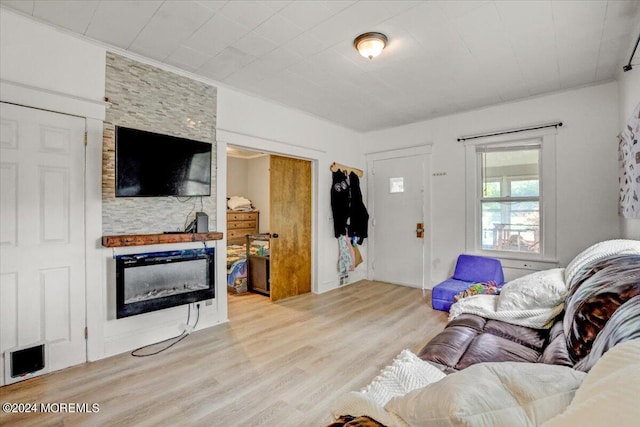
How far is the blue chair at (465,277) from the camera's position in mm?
3492

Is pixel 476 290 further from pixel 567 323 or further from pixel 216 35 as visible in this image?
pixel 216 35

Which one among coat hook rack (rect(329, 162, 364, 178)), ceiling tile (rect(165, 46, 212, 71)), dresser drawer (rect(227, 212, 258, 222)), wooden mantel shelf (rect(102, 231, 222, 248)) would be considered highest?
ceiling tile (rect(165, 46, 212, 71))

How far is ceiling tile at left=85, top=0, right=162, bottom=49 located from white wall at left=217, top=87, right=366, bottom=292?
989 mm

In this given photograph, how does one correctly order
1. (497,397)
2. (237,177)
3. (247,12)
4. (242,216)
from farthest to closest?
(237,177), (242,216), (247,12), (497,397)

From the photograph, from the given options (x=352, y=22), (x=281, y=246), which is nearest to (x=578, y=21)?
(x=352, y=22)

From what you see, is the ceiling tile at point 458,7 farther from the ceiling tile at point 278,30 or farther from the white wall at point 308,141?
the white wall at point 308,141

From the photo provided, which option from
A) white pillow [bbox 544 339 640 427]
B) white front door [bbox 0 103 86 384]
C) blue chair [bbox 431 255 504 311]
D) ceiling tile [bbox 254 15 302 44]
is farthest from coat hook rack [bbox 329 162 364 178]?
white pillow [bbox 544 339 640 427]

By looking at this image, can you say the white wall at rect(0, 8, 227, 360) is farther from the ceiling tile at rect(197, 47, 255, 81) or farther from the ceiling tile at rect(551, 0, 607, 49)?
the ceiling tile at rect(551, 0, 607, 49)

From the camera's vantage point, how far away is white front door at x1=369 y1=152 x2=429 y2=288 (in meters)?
4.61

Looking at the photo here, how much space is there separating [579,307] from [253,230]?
19.5ft

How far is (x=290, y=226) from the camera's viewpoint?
4305 millimetres

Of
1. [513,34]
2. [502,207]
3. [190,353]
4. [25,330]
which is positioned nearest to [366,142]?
[502,207]

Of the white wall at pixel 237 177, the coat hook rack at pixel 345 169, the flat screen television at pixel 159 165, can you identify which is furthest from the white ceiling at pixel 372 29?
the white wall at pixel 237 177

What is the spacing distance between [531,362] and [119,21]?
339 cm
